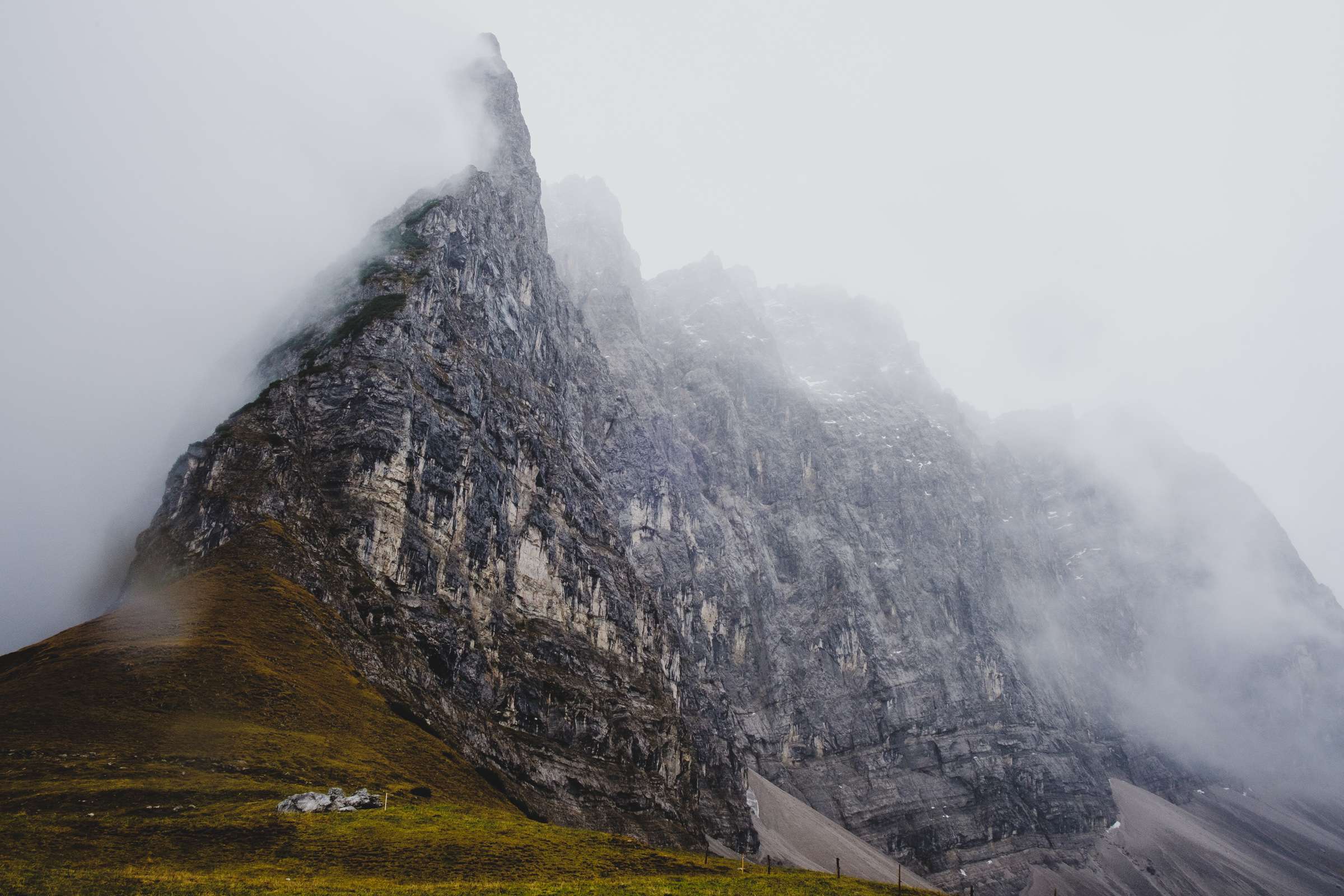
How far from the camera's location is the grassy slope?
37.1 m

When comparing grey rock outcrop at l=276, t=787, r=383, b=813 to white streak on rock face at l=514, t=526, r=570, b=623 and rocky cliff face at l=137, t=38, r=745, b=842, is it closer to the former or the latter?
rocky cliff face at l=137, t=38, r=745, b=842

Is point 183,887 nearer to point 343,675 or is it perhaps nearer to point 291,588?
point 343,675

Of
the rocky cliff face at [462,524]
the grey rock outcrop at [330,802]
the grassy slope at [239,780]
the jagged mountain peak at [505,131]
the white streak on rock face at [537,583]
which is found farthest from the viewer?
the jagged mountain peak at [505,131]

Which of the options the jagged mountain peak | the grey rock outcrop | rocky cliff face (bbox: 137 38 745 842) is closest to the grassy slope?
the grey rock outcrop

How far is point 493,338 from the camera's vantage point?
456ft

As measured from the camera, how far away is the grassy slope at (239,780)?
122 ft

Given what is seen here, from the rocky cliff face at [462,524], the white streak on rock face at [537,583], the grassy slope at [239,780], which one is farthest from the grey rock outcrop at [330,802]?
the white streak on rock face at [537,583]

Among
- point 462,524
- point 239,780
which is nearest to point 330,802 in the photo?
point 239,780

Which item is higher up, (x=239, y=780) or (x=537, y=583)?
(x=537, y=583)

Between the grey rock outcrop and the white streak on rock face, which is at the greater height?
the white streak on rock face

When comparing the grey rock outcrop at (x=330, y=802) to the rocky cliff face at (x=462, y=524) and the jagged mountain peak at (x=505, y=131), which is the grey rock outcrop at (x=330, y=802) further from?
the jagged mountain peak at (x=505, y=131)

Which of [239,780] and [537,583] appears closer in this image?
[239,780]

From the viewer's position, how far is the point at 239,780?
48750 millimetres

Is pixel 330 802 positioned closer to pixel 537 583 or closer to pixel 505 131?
pixel 537 583
